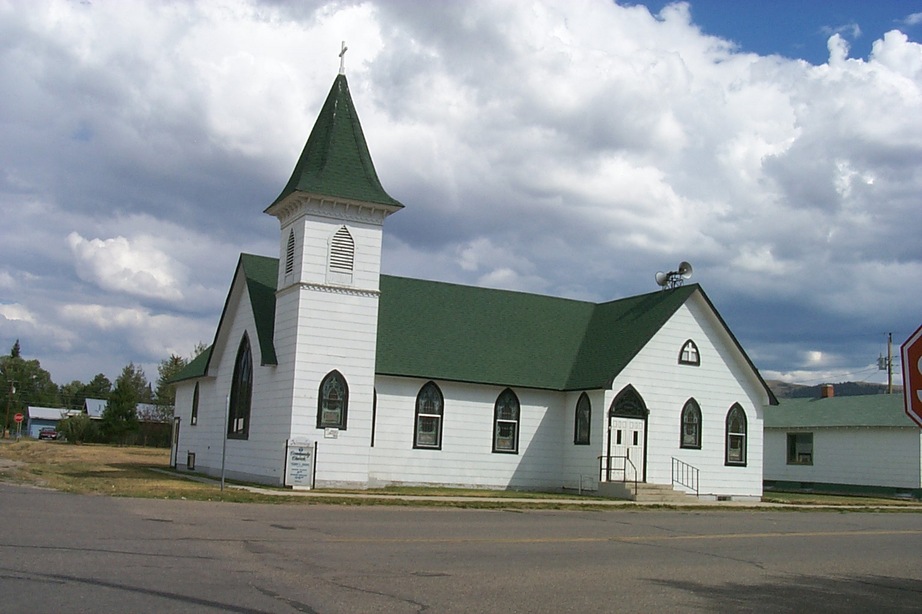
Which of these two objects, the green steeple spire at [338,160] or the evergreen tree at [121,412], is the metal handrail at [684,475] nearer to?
the green steeple spire at [338,160]

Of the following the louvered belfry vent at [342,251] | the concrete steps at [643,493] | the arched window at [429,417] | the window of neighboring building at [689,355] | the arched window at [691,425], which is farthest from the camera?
the window of neighboring building at [689,355]

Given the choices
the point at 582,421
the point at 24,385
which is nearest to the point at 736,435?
the point at 582,421

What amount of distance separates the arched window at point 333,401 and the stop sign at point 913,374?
23075mm

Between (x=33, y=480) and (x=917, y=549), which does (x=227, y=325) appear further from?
(x=917, y=549)

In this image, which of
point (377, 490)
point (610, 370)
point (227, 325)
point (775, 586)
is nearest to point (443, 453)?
point (377, 490)

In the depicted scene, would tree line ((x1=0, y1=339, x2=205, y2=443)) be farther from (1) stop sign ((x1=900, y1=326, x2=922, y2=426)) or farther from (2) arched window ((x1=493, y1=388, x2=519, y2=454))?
(1) stop sign ((x1=900, y1=326, x2=922, y2=426))

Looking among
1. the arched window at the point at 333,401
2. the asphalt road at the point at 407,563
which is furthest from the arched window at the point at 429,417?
the asphalt road at the point at 407,563

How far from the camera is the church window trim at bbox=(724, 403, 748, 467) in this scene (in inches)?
1458

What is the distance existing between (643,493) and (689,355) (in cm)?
612

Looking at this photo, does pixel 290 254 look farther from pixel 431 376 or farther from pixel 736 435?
pixel 736 435

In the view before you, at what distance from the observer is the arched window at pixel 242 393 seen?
112ft

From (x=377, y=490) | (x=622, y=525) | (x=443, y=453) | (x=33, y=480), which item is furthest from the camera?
(x=443, y=453)

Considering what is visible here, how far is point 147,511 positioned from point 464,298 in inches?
826

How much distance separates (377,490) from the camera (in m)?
30.9
